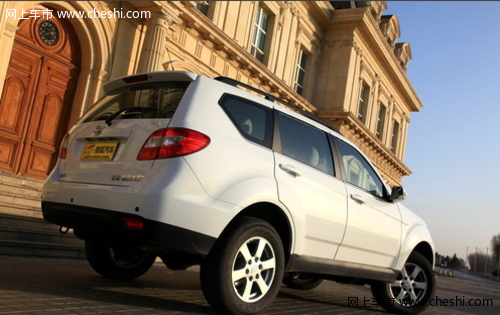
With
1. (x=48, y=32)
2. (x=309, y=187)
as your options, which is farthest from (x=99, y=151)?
(x=48, y=32)

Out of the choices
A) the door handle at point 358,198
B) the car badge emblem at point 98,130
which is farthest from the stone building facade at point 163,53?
the door handle at point 358,198

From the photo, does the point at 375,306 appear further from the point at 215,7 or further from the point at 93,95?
the point at 215,7

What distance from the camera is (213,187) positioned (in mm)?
3803

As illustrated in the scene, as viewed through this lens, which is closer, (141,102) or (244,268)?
(244,268)

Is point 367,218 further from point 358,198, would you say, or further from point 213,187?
point 213,187

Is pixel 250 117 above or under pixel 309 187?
above

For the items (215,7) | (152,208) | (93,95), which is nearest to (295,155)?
(152,208)

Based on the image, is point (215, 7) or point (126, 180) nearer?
point (126, 180)

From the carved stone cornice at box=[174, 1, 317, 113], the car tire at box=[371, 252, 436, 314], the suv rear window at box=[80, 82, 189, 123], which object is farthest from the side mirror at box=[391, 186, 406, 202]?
the carved stone cornice at box=[174, 1, 317, 113]

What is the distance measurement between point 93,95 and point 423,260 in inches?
333

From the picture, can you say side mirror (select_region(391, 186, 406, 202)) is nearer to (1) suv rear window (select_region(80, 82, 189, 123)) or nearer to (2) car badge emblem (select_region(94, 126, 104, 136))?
(1) suv rear window (select_region(80, 82, 189, 123))

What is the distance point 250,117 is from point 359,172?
184 centimetres

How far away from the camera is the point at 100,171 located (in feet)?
13.1

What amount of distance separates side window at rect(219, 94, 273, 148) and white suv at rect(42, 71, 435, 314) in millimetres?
12
